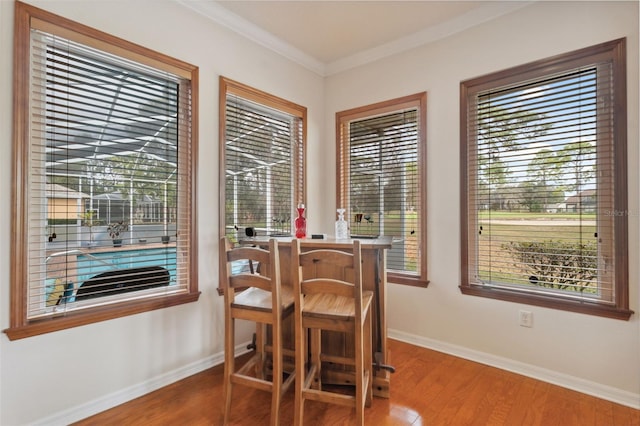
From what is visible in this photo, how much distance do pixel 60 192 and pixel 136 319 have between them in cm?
Answer: 90

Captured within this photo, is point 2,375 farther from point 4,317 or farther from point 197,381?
point 197,381

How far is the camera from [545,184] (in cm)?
236

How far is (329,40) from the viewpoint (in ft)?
10.0

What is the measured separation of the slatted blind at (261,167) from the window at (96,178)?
401 mm

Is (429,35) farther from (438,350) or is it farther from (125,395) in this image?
(125,395)

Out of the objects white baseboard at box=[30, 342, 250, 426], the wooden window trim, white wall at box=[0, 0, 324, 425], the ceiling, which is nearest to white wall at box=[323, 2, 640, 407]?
the ceiling

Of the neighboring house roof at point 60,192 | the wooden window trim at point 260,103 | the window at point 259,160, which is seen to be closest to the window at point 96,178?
the neighboring house roof at point 60,192

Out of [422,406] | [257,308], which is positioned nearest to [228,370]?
[257,308]

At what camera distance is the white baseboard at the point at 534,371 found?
2.06 m

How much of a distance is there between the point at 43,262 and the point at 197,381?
1.24 metres

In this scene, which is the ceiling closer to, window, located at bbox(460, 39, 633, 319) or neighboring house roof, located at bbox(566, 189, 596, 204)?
window, located at bbox(460, 39, 633, 319)

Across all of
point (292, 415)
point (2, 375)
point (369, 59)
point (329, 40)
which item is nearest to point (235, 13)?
point (329, 40)

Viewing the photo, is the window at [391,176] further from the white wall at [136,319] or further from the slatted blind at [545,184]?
the white wall at [136,319]

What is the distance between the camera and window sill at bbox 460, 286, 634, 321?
6.84 ft
